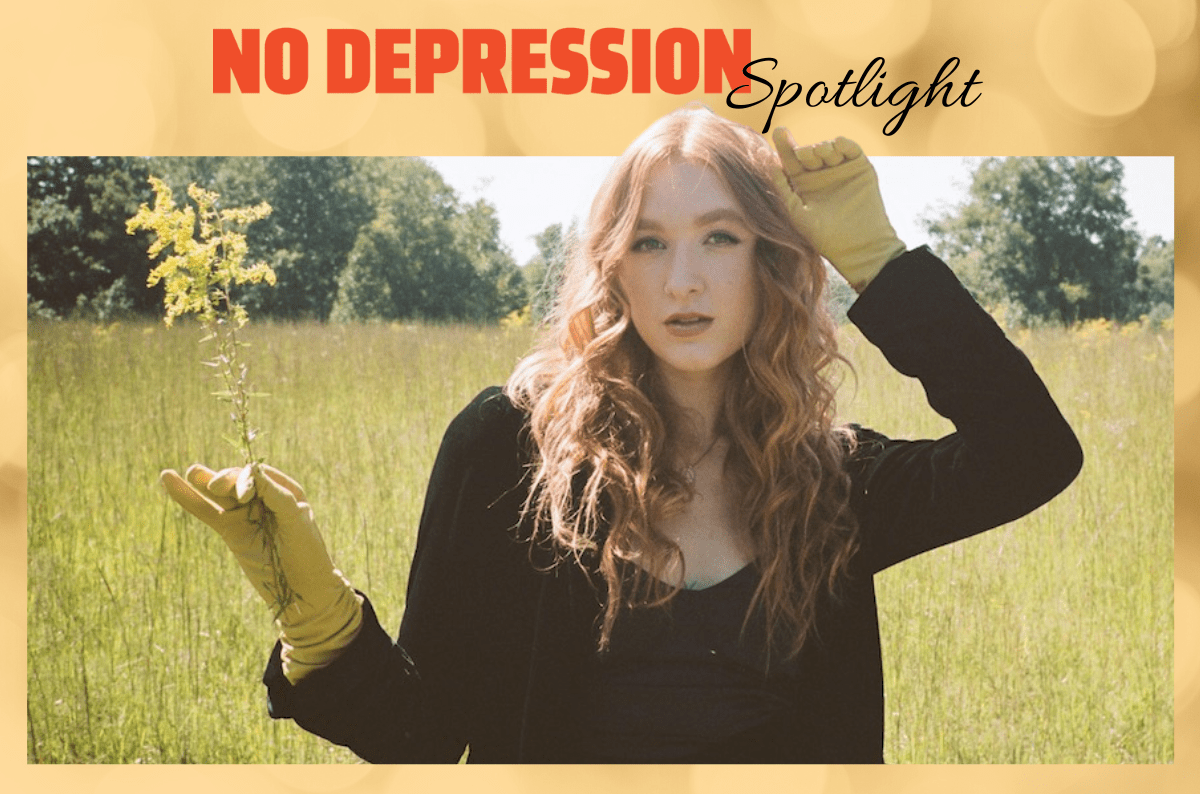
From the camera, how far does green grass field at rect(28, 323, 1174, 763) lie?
2.17 m

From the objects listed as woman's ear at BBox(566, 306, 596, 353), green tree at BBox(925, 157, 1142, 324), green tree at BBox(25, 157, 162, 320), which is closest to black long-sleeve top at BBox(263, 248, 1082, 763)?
woman's ear at BBox(566, 306, 596, 353)

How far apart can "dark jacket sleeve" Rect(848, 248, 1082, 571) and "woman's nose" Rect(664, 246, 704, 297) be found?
8.9 inches

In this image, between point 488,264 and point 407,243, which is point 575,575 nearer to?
point 488,264

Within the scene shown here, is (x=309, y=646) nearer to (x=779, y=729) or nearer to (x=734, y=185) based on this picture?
(x=779, y=729)

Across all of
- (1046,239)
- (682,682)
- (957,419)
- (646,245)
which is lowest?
(682,682)

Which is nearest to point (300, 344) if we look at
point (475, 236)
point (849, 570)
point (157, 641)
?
point (475, 236)

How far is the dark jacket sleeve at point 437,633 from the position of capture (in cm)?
144

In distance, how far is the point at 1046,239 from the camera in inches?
119

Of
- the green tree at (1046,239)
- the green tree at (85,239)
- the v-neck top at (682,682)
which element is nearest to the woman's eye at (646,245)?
the v-neck top at (682,682)

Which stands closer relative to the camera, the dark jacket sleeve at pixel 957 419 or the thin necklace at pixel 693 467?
the dark jacket sleeve at pixel 957 419

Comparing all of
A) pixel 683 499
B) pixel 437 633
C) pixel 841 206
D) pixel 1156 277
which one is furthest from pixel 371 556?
pixel 1156 277

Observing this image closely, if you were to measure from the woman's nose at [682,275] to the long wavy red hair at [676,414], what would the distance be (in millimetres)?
72

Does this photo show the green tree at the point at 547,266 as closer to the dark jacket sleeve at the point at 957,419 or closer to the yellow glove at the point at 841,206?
the yellow glove at the point at 841,206

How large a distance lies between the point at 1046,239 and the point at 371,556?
6.65 ft
